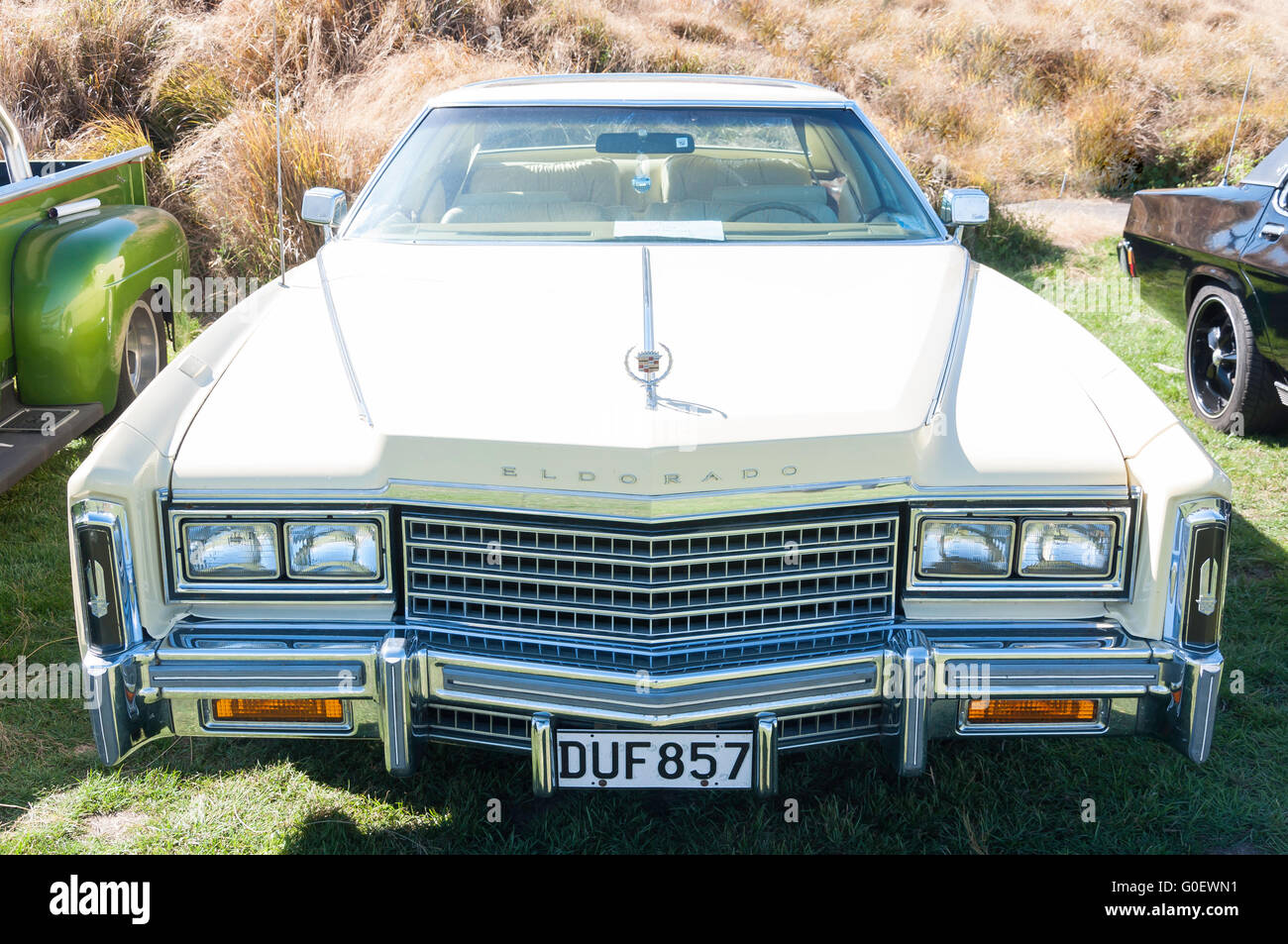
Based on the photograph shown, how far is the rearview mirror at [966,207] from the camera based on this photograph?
11.6 ft

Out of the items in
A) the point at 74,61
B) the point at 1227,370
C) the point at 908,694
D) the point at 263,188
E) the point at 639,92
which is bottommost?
the point at 1227,370

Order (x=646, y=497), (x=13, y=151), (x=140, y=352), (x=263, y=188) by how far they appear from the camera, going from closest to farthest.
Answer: (x=646, y=497)
(x=13, y=151)
(x=140, y=352)
(x=263, y=188)

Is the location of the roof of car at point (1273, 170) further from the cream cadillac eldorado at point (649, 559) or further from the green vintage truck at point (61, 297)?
the green vintage truck at point (61, 297)

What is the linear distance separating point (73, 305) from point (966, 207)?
3.45 metres

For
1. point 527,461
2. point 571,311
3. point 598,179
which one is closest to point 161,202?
point 598,179

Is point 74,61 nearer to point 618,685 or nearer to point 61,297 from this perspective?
point 61,297

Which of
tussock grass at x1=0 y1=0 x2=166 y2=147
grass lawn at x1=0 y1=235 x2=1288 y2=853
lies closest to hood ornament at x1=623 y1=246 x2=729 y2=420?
grass lawn at x1=0 y1=235 x2=1288 y2=853

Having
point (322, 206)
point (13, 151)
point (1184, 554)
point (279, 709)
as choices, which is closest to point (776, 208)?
point (322, 206)

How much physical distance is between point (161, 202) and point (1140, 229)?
23.4ft

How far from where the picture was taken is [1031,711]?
237 cm

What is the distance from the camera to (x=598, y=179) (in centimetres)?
360

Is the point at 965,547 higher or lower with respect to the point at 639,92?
lower

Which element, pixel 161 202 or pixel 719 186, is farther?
pixel 161 202
